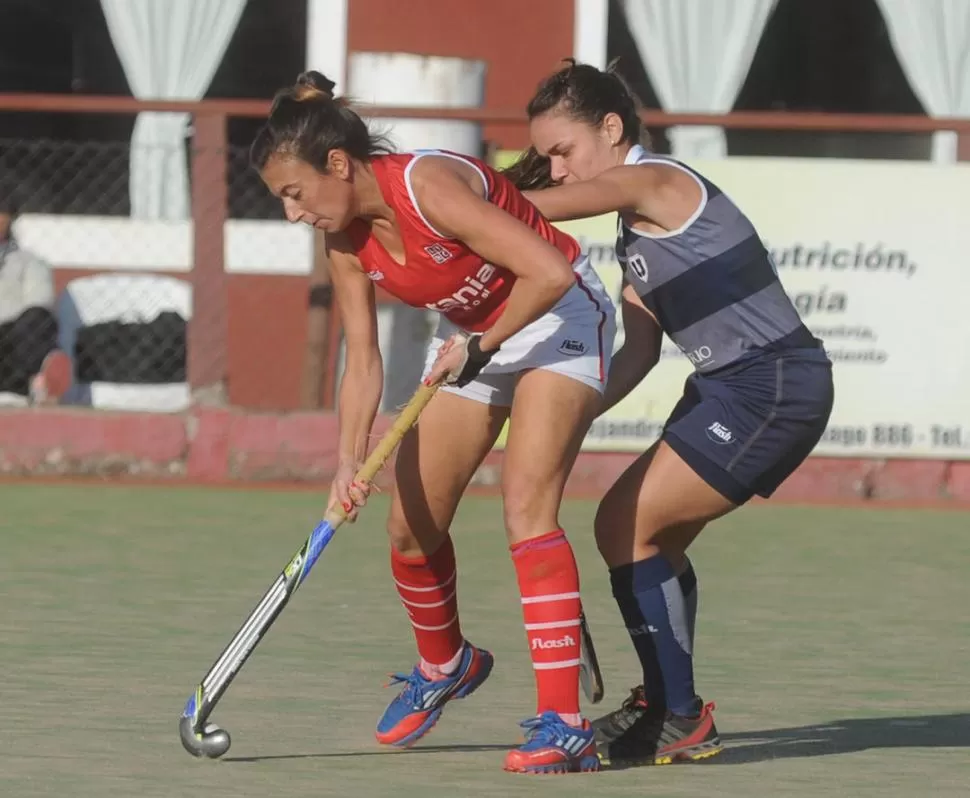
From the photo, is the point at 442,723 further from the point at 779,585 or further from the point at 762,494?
the point at 779,585

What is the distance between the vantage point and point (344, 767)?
16.4 ft

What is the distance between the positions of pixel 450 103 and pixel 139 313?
2.12 meters

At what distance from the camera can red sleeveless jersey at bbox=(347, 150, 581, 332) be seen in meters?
4.95

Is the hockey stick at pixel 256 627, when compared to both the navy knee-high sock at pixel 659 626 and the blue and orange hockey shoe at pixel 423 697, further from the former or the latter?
the navy knee-high sock at pixel 659 626

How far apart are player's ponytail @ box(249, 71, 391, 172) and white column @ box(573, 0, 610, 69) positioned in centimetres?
943

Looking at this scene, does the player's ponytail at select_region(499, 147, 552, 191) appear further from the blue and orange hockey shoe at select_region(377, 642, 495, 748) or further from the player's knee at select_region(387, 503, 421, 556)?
the blue and orange hockey shoe at select_region(377, 642, 495, 748)

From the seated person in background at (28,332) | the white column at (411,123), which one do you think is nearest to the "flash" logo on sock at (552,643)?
the white column at (411,123)

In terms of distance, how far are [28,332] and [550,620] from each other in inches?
261

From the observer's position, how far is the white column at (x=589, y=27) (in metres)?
14.3

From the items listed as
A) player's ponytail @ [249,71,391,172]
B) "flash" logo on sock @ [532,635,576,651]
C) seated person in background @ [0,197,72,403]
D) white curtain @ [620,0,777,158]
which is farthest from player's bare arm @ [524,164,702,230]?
white curtain @ [620,0,777,158]

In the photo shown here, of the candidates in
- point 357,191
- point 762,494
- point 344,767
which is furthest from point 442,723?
point 357,191

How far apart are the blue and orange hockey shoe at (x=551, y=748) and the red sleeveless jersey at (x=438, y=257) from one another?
0.98m

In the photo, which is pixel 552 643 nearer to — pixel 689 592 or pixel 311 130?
pixel 689 592

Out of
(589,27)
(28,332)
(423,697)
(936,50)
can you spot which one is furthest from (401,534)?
(936,50)
